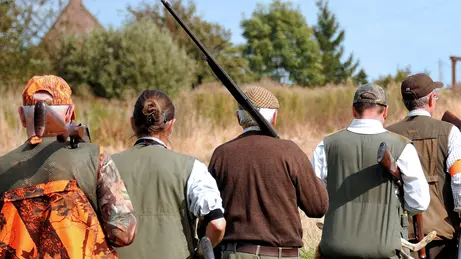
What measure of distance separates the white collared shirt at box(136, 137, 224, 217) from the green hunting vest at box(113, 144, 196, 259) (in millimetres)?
33

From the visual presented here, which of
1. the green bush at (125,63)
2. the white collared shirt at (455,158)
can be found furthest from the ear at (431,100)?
the green bush at (125,63)

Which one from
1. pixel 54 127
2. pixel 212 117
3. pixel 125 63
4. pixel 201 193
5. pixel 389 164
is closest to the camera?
pixel 54 127

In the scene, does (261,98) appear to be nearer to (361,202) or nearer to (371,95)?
(371,95)

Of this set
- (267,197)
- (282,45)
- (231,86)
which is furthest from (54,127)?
(282,45)

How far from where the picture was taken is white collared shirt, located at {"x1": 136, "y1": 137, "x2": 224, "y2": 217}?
4.03 metres

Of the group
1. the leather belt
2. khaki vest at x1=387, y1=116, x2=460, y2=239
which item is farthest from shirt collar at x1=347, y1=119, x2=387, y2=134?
the leather belt

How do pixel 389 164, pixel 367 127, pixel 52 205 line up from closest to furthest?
pixel 52 205, pixel 389 164, pixel 367 127

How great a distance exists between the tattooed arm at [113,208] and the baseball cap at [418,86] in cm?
303

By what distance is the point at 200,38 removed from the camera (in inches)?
1801

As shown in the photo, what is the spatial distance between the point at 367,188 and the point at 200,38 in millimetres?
41138

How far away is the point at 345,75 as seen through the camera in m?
69.6

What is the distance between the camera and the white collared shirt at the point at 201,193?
13.2 ft

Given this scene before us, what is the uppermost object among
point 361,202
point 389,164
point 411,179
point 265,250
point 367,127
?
point 367,127

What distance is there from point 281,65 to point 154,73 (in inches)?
1124
